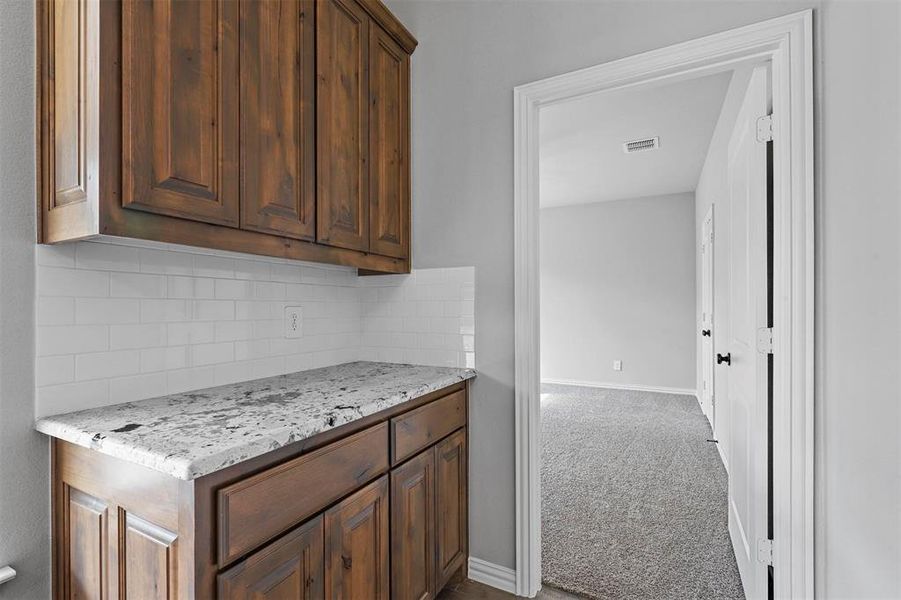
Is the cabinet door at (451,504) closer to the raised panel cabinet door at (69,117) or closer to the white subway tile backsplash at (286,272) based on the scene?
the white subway tile backsplash at (286,272)

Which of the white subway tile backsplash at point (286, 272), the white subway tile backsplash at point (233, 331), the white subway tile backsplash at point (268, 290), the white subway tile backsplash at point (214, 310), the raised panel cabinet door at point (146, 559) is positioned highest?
the white subway tile backsplash at point (286, 272)

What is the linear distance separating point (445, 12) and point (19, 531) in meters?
2.38

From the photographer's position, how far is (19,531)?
1137 mm

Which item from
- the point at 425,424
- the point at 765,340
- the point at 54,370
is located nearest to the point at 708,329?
the point at 765,340

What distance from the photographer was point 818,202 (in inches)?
55.5

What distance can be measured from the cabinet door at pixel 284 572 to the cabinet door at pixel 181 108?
84cm

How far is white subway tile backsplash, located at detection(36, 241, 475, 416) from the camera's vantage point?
121 centimetres

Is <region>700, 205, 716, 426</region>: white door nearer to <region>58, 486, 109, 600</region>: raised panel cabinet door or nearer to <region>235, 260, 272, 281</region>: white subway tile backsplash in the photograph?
<region>235, 260, 272, 281</region>: white subway tile backsplash

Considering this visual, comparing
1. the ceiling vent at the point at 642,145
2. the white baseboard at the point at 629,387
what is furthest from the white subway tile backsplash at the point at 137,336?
the white baseboard at the point at 629,387

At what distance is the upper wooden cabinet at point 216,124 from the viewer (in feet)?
3.42

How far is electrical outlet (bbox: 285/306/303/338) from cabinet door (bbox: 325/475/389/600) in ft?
2.52

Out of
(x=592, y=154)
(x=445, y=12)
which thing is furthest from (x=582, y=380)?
(x=445, y=12)

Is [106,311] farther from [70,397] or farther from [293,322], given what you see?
[293,322]

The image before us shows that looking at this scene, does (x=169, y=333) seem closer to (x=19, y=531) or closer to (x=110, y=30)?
(x=19, y=531)
